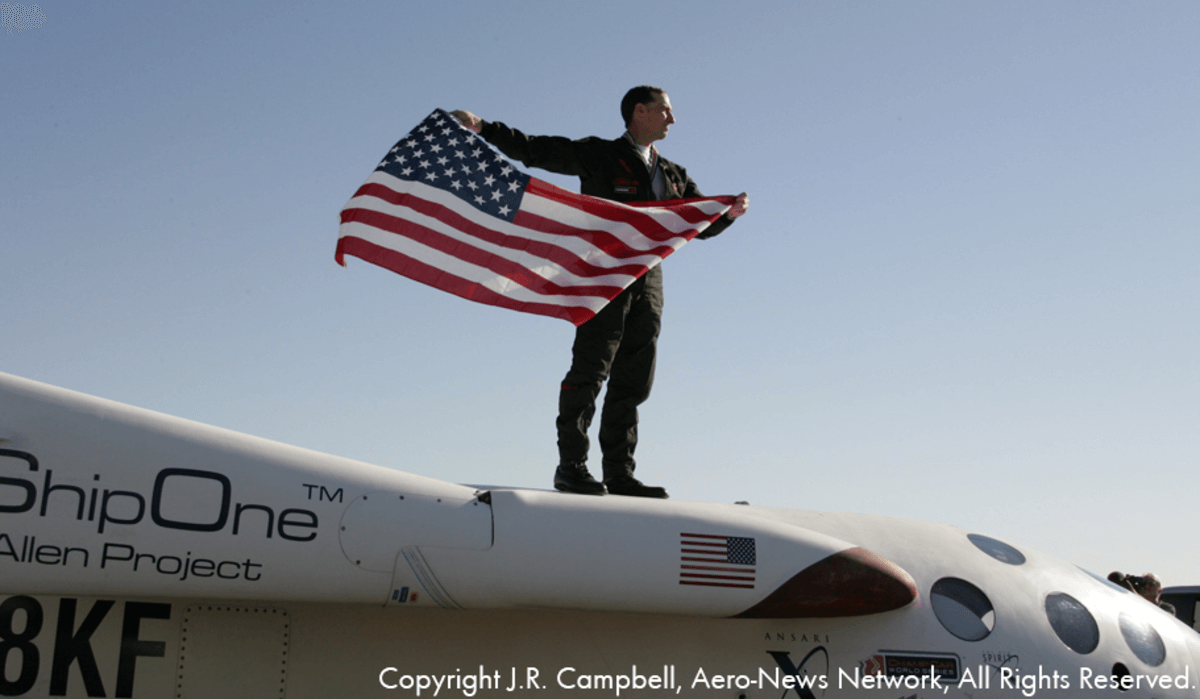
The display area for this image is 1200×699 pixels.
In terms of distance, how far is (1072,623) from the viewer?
5656 mm

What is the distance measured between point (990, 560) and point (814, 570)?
161 cm

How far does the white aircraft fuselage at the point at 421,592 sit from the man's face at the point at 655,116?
233 centimetres

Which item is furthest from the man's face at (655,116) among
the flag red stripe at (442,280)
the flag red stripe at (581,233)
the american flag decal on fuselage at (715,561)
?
the american flag decal on fuselage at (715,561)

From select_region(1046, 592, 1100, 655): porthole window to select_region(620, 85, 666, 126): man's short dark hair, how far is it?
3.86m

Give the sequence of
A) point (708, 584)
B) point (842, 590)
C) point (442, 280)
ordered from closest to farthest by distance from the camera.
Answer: point (708, 584) < point (842, 590) < point (442, 280)

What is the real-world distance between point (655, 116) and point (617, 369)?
5.18ft

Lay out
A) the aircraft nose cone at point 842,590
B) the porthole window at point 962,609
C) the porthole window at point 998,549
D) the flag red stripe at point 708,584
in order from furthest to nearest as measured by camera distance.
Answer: the porthole window at point 998,549 → the porthole window at point 962,609 → the aircraft nose cone at point 842,590 → the flag red stripe at point 708,584

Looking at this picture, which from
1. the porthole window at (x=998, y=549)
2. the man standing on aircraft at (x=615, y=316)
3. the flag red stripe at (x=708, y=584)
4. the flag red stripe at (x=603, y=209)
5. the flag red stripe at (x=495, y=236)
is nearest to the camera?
the flag red stripe at (x=708, y=584)

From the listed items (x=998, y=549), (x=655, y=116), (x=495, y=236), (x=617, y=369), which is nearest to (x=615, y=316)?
(x=617, y=369)

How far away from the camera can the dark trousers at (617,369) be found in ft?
18.1

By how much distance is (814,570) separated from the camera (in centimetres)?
493

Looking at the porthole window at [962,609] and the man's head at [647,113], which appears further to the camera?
the man's head at [647,113]

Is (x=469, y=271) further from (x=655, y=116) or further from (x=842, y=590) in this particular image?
(x=842, y=590)

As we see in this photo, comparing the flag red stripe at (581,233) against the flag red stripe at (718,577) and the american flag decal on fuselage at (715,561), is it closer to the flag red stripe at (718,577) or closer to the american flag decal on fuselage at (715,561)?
the american flag decal on fuselage at (715,561)
